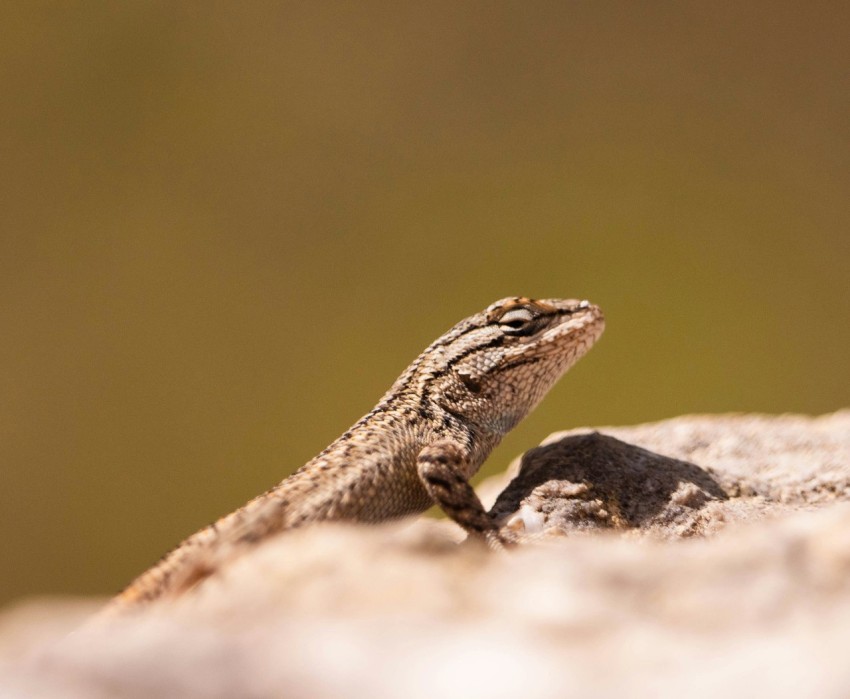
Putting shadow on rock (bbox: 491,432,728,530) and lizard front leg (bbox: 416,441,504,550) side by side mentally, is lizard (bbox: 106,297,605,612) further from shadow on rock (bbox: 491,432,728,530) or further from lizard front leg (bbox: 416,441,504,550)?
shadow on rock (bbox: 491,432,728,530)

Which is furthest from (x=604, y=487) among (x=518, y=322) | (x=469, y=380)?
(x=518, y=322)

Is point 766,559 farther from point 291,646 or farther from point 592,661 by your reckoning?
point 291,646

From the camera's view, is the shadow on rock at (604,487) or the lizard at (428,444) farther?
the shadow on rock at (604,487)

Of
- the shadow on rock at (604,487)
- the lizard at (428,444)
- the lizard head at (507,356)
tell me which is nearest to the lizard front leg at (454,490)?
the lizard at (428,444)

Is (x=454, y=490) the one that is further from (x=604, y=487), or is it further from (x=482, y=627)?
(x=482, y=627)

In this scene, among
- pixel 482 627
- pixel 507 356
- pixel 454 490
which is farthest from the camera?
pixel 507 356

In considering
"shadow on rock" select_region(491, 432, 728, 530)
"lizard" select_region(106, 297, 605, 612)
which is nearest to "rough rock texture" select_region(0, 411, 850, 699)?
"lizard" select_region(106, 297, 605, 612)

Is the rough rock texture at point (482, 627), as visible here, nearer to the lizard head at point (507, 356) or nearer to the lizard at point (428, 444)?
the lizard at point (428, 444)
